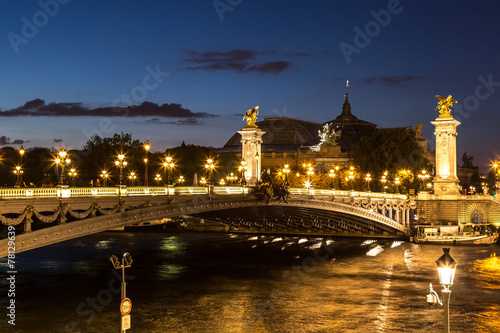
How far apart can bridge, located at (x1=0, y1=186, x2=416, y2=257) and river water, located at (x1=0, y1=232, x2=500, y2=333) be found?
389 cm

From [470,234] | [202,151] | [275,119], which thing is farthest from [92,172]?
[275,119]

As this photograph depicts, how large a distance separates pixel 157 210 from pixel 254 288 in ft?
30.4

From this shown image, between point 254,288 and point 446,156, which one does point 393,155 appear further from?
point 254,288

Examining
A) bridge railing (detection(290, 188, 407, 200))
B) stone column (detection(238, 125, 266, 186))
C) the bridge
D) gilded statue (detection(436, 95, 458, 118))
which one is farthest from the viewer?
gilded statue (detection(436, 95, 458, 118))

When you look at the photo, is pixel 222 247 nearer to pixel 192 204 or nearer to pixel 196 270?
pixel 196 270

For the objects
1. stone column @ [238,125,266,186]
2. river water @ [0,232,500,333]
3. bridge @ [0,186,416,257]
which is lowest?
river water @ [0,232,500,333]

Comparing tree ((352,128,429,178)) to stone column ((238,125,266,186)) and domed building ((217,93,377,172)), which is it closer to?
domed building ((217,93,377,172))

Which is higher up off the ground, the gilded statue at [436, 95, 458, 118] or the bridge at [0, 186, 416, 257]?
the gilded statue at [436, 95, 458, 118]

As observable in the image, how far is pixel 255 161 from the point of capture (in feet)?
213

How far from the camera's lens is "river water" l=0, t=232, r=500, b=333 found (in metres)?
31.2

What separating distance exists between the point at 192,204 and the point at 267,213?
1898cm

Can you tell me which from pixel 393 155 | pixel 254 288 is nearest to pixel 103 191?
pixel 254 288

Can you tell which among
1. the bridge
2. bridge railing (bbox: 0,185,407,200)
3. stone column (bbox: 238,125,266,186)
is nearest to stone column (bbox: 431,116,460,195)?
the bridge

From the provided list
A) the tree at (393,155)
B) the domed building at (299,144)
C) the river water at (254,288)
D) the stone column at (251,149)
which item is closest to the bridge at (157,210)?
the river water at (254,288)
